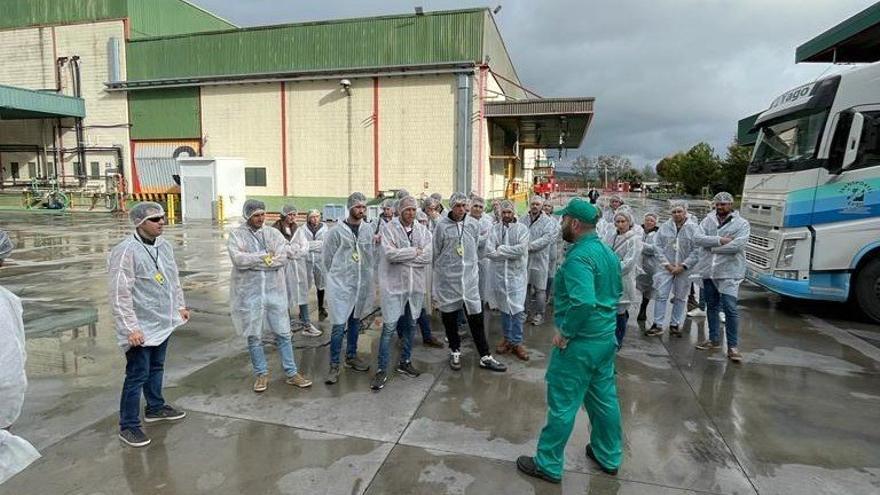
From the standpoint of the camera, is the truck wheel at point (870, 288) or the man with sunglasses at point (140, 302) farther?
the truck wheel at point (870, 288)

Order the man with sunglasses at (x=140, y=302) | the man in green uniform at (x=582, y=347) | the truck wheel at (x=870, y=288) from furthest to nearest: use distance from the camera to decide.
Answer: the truck wheel at (x=870, y=288) < the man with sunglasses at (x=140, y=302) < the man in green uniform at (x=582, y=347)

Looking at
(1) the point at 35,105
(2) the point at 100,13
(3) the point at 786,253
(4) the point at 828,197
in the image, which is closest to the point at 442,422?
(3) the point at 786,253

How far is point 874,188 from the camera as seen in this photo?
618cm

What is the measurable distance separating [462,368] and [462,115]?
615 inches

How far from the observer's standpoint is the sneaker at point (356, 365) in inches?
191

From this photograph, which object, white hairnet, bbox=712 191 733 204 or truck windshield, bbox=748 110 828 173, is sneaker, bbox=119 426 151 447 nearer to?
white hairnet, bbox=712 191 733 204

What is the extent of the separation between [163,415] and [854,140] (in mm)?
8301

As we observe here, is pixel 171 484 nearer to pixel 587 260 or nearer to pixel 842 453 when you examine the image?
pixel 587 260

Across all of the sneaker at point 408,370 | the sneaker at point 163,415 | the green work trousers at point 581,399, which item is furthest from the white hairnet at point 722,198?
the sneaker at point 163,415

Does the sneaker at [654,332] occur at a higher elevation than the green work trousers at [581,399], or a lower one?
lower

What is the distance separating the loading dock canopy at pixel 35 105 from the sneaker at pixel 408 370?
80.9 ft

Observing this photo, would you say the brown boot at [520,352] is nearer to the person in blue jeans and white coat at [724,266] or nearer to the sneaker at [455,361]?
the sneaker at [455,361]

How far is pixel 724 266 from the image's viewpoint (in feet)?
17.6

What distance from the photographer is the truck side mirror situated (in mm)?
6105
